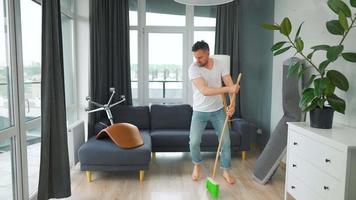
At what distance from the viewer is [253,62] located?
452 cm

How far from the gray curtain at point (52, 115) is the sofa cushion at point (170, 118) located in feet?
6.16

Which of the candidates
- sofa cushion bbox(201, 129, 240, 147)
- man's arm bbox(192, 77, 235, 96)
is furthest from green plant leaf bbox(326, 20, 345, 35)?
sofa cushion bbox(201, 129, 240, 147)

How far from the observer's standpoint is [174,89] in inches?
185

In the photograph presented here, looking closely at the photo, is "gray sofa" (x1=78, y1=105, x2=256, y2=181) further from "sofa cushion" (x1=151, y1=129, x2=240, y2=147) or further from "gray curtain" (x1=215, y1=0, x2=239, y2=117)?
"gray curtain" (x1=215, y1=0, x2=239, y2=117)

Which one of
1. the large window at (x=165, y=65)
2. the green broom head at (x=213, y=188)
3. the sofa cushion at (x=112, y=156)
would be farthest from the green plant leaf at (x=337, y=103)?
the large window at (x=165, y=65)

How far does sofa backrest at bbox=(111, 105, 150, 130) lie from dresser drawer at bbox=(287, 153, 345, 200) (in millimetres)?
2329

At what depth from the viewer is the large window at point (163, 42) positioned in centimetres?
453

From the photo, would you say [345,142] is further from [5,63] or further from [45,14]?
[5,63]

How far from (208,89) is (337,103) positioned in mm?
1136

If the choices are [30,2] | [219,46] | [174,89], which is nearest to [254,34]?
[219,46]

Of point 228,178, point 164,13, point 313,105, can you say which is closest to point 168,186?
point 228,178

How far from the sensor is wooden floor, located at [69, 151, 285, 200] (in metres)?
2.69

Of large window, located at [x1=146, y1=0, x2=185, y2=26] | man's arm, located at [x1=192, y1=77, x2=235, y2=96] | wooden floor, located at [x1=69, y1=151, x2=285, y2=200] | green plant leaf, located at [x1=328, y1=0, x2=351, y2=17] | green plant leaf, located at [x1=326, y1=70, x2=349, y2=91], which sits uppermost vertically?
large window, located at [x1=146, y1=0, x2=185, y2=26]

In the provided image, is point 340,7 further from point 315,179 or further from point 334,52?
point 315,179
